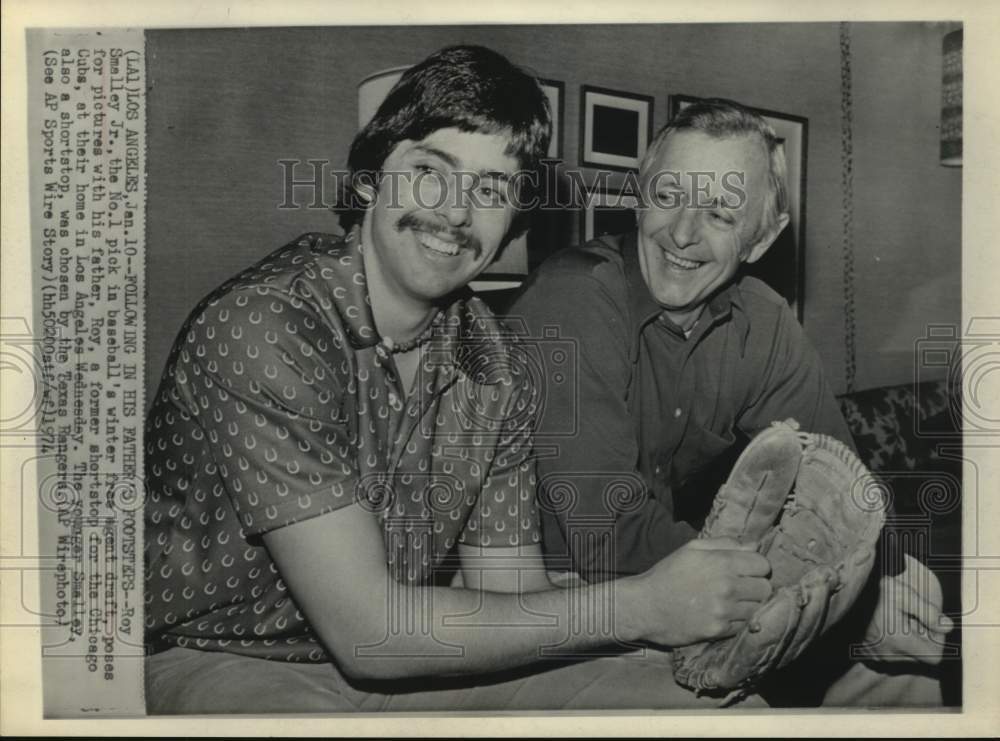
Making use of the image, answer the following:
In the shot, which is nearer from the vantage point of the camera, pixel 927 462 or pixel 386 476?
pixel 386 476

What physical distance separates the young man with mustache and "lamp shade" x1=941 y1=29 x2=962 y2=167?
2.69 ft

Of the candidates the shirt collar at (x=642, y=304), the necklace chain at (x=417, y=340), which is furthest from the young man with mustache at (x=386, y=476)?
the shirt collar at (x=642, y=304)

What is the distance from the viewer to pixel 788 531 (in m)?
1.87

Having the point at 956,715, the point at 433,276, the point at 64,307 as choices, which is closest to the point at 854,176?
the point at 433,276

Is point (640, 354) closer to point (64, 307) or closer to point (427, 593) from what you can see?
point (427, 593)

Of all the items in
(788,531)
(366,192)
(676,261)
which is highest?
(366,192)

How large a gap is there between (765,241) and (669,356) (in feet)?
0.98

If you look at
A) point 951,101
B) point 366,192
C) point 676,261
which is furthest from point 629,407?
point 951,101

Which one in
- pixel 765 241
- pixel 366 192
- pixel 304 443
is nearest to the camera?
pixel 304 443

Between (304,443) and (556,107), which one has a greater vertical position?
(556,107)

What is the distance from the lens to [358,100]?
72.0 inches

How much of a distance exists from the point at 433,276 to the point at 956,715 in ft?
4.49
